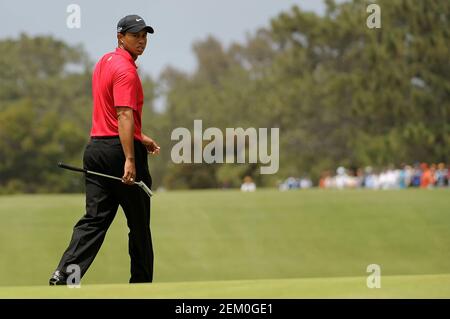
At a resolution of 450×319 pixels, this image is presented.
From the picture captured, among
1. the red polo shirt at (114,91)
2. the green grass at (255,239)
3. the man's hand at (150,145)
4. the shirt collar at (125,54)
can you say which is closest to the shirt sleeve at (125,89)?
the red polo shirt at (114,91)

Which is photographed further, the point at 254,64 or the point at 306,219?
the point at 254,64

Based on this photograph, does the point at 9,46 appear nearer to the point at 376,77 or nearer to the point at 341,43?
Answer: the point at 341,43

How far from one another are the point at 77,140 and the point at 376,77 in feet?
79.9

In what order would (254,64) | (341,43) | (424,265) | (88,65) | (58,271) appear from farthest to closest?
(254,64)
(88,65)
(341,43)
(424,265)
(58,271)

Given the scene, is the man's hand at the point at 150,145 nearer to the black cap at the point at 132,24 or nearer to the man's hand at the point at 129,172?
the man's hand at the point at 129,172

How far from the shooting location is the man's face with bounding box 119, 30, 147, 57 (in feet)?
29.9

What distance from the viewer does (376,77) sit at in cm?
7312

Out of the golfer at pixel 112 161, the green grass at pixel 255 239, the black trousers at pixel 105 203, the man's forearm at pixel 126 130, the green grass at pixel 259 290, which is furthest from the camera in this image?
the green grass at pixel 255 239

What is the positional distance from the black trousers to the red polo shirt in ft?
0.39

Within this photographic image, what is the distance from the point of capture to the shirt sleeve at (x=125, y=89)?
28.8 ft

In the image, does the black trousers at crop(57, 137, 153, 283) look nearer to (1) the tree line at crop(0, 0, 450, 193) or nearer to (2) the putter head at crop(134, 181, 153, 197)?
(2) the putter head at crop(134, 181, 153, 197)

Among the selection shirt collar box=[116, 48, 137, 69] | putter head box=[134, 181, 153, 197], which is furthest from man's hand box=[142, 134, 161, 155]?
shirt collar box=[116, 48, 137, 69]
